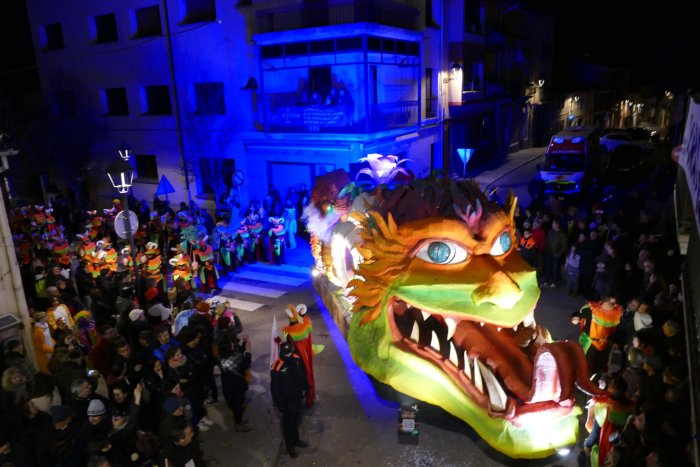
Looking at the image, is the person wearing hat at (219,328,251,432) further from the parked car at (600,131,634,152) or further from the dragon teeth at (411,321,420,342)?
the parked car at (600,131,634,152)

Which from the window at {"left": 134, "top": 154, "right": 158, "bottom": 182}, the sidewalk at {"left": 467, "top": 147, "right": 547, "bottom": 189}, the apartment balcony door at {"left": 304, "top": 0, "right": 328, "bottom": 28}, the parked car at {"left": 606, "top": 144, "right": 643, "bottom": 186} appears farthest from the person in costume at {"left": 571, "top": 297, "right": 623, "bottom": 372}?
the window at {"left": 134, "top": 154, "right": 158, "bottom": 182}

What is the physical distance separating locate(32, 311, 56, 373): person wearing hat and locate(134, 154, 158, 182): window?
14.2m

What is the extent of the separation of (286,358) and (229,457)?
1.43m

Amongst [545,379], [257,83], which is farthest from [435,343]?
[257,83]

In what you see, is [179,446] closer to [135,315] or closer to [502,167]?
[135,315]

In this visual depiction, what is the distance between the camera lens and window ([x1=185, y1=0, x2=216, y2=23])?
17797 millimetres

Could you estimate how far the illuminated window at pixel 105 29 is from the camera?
20.1m

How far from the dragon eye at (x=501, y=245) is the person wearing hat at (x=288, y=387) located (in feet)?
8.43

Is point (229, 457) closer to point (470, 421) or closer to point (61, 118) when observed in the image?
point (470, 421)

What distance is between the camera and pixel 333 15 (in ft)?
50.3

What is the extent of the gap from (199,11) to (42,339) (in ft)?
47.4

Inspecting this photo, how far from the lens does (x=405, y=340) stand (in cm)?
583

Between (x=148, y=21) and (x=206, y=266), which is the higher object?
(x=148, y=21)

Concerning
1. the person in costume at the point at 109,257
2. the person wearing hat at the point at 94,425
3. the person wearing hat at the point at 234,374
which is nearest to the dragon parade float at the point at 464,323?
the person wearing hat at the point at 234,374
